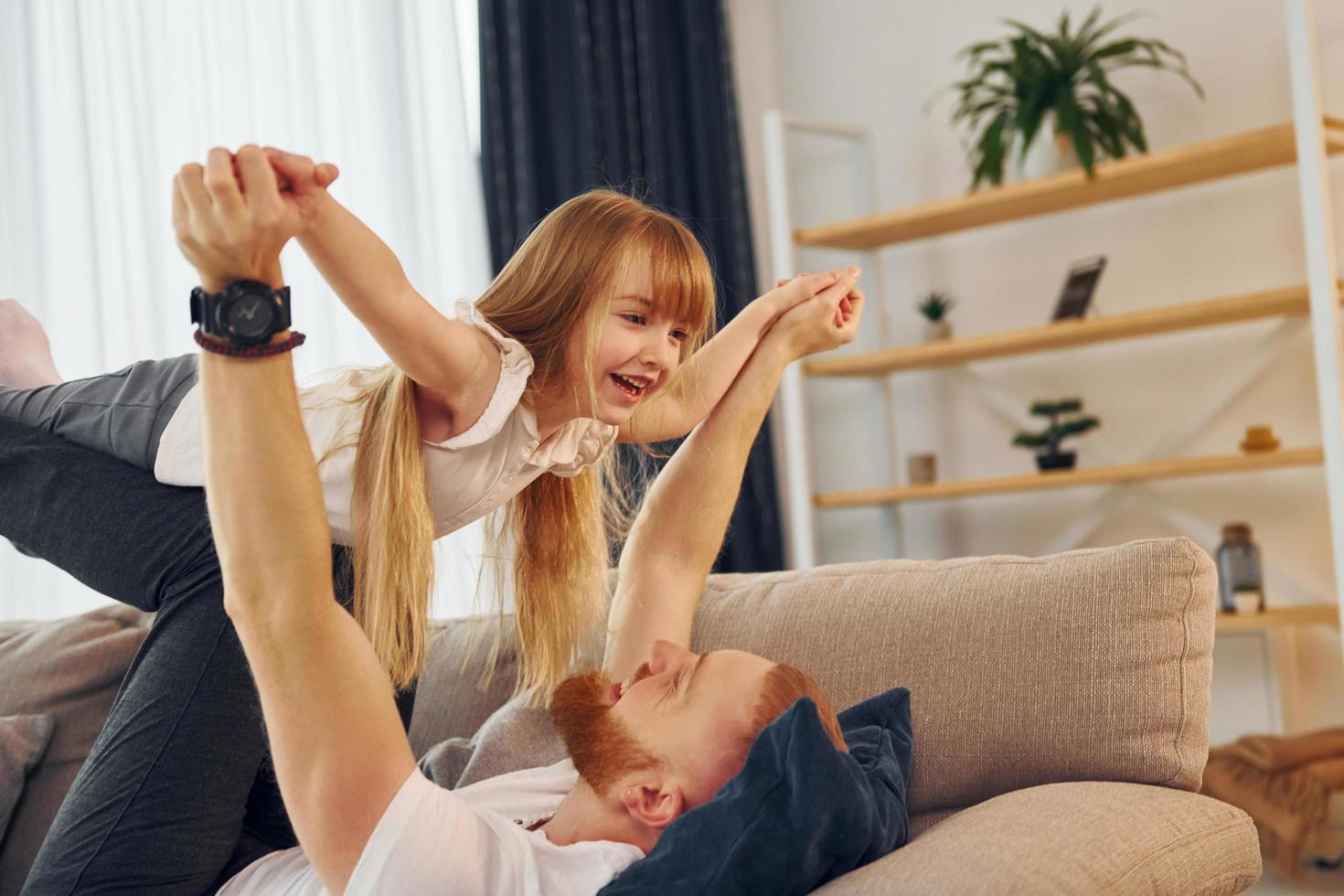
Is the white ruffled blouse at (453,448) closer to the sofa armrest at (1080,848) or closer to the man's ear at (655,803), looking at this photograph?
the man's ear at (655,803)

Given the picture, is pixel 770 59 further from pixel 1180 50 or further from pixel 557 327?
pixel 557 327

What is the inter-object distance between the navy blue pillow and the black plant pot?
99.9 inches

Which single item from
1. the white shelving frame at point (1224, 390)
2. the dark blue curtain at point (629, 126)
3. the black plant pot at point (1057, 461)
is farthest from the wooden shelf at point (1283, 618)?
the dark blue curtain at point (629, 126)

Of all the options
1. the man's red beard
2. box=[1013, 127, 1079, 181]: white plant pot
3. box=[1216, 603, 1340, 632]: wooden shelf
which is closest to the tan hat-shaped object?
box=[1216, 603, 1340, 632]: wooden shelf

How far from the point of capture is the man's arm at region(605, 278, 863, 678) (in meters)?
1.53

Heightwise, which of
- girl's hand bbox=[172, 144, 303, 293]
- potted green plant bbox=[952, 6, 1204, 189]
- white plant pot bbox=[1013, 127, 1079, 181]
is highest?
potted green plant bbox=[952, 6, 1204, 189]

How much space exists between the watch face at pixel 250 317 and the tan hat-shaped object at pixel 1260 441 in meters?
2.73

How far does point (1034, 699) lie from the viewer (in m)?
1.28

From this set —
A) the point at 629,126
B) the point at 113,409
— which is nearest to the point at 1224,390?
the point at 629,126

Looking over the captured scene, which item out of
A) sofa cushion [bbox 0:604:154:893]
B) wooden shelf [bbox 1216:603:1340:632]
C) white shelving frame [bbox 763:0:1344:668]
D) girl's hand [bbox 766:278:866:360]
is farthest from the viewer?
wooden shelf [bbox 1216:603:1340:632]

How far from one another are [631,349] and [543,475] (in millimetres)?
247

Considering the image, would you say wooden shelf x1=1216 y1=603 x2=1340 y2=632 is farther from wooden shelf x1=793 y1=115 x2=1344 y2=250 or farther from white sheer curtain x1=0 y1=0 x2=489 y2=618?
white sheer curtain x1=0 y1=0 x2=489 y2=618

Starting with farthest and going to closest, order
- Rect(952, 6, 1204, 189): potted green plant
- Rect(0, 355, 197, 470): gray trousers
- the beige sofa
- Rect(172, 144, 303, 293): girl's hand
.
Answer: Rect(952, 6, 1204, 189): potted green plant, Rect(0, 355, 197, 470): gray trousers, the beige sofa, Rect(172, 144, 303, 293): girl's hand

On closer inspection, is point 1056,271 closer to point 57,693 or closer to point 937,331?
point 937,331
